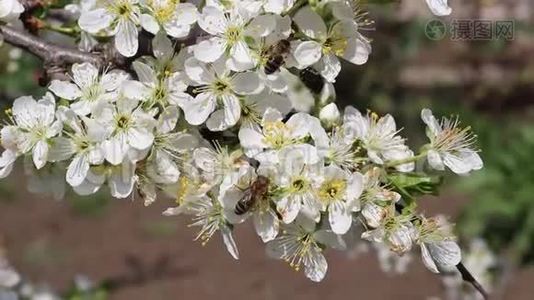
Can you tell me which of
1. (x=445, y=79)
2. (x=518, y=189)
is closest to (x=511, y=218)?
(x=518, y=189)

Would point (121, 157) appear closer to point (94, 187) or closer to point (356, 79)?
point (94, 187)

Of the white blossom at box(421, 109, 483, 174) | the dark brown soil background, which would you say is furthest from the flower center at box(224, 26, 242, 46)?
the dark brown soil background

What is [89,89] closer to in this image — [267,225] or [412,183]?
[267,225]

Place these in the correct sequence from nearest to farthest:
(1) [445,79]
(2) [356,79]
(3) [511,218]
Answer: (3) [511,218] → (2) [356,79] → (1) [445,79]

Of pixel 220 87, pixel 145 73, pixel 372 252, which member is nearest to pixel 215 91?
pixel 220 87

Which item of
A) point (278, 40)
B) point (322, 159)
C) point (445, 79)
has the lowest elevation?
point (445, 79)

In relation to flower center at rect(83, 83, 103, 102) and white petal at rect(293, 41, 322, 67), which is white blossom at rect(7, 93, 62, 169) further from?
white petal at rect(293, 41, 322, 67)

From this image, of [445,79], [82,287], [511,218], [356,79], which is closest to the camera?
[82,287]
